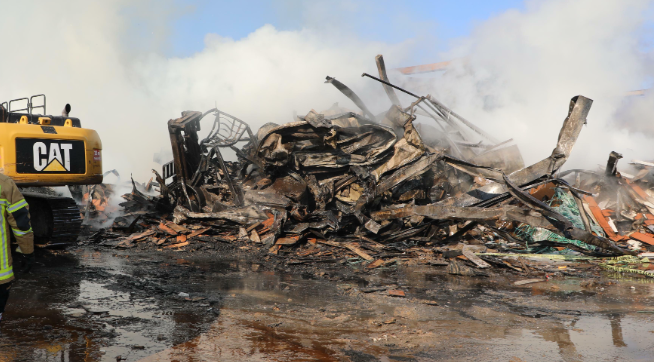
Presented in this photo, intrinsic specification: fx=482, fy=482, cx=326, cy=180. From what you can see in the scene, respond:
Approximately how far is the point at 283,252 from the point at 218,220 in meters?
2.02

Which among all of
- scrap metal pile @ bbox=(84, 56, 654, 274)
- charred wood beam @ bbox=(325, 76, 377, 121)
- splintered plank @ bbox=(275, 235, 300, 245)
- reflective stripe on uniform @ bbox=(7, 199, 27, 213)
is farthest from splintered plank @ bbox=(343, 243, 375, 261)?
reflective stripe on uniform @ bbox=(7, 199, 27, 213)

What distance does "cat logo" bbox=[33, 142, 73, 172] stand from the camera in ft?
22.0

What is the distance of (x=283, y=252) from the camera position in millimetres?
7965

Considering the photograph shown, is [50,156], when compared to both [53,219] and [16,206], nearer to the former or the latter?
[53,219]

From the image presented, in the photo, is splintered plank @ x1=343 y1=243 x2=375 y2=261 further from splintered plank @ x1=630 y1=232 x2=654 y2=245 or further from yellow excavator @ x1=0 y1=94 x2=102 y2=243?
splintered plank @ x1=630 y1=232 x2=654 y2=245

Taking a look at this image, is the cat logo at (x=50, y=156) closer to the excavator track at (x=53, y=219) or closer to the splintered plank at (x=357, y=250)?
the excavator track at (x=53, y=219)

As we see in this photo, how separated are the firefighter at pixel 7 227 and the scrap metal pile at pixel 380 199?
13.8ft

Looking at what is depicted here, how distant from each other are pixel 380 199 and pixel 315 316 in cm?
463

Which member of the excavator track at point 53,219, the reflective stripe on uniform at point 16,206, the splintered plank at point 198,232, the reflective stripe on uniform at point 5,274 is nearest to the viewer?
the reflective stripe on uniform at point 5,274

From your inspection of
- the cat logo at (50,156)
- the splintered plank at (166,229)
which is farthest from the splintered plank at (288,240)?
the cat logo at (50,156)

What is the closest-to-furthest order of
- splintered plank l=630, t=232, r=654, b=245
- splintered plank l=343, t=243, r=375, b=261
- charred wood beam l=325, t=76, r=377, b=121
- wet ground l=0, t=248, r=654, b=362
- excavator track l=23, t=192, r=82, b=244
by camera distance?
wet ground l=0, t=248, r=654, b=362
splintered plank l=343, t=243, r=375, b=261
excavator track l=23, t=192, r=82, b=244
splintered plank l=630, t=232, r=654, b=245
charred wood beam l=325, t=76, r=377, b=121

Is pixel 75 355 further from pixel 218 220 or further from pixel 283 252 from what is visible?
pixel 218 220

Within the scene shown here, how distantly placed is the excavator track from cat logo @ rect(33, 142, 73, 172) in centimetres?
102

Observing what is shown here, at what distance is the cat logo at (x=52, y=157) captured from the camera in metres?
6.70
